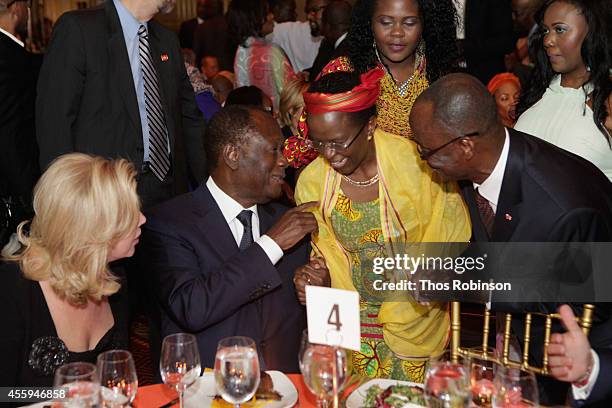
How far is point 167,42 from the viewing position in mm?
3943

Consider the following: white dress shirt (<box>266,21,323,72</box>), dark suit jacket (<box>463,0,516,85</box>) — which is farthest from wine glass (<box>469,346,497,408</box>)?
white dress shirt (<box>266,21,323,72</box>)

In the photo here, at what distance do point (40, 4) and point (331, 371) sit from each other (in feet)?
31.2

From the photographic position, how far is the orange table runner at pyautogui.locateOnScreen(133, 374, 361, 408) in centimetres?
219

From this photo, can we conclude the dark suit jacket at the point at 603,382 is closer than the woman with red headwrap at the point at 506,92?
Yes

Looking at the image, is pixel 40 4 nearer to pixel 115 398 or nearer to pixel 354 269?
pixel 354 269

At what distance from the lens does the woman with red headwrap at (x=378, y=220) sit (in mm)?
2932

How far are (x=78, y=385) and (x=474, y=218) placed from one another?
5.09ft

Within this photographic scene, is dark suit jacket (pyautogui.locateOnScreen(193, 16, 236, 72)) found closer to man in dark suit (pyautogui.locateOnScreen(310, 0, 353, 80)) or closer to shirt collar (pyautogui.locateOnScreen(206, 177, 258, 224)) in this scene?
man in dark suit (pyautogui.locateOnScreen(310, 0, 353, 80))

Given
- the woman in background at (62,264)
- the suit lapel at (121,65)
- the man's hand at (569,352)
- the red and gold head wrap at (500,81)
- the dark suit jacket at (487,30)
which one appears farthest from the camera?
the dark suit jacket at (487,30)

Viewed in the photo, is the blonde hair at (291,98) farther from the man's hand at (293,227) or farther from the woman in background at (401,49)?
the man's hand at (293,227)

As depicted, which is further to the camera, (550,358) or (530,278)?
(530,278)

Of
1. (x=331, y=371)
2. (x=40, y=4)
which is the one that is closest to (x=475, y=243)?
(x=331, y=371)

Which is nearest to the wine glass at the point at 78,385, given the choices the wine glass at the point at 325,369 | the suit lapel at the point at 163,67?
the wine glass at the point at 325,369
